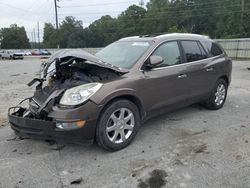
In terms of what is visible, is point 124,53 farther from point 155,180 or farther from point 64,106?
point 155,180

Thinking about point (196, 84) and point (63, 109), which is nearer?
point (63, 109)

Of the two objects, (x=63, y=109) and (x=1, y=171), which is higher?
(x=63, y=109)

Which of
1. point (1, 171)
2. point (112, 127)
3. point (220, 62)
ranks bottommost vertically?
point (1, 171)

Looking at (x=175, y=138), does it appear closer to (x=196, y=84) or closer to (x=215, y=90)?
(x=196, y=84)

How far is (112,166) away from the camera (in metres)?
3.75

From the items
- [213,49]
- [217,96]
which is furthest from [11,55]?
[217,96]

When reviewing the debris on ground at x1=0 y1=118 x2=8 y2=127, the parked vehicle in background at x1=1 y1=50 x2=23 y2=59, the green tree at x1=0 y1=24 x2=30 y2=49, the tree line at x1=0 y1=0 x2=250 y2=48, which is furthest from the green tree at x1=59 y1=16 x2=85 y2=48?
the debris on ground at x1=0 y1=118 x2=8 y2=127

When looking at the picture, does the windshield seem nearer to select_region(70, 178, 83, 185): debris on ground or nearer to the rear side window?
the rear side window

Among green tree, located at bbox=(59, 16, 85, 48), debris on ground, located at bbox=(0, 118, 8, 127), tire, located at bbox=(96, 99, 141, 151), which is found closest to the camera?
tire, located at bbox=(96, 99, 141, 151)

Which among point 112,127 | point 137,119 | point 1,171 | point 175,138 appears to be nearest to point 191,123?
point 175,138

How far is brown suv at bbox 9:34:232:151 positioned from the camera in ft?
12.4

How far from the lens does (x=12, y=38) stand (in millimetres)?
91062

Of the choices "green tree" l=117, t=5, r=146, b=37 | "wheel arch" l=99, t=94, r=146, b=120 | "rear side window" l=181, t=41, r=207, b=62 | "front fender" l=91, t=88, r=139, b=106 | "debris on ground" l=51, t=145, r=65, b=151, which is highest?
"green tree" l=117, t=5, r=146, b=37

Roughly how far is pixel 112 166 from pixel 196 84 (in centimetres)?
261
